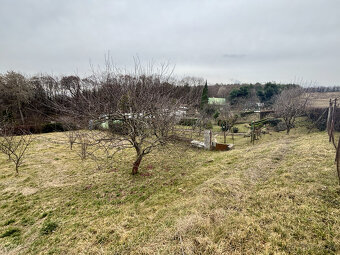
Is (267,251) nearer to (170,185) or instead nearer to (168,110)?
(170,185)

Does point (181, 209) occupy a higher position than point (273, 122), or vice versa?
point (273, 122)

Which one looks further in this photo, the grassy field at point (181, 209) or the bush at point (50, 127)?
the bush at point (50, 127)

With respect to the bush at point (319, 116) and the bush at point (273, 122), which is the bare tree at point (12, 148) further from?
the bush at point (273, 122)

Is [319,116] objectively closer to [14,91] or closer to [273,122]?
[273,122]

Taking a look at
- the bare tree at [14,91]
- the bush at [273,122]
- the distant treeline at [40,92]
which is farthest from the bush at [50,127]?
the bush at [273,122]

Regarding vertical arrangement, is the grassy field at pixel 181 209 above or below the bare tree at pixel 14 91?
below

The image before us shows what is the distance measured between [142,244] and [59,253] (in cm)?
133

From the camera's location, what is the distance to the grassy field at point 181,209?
2.06 meters

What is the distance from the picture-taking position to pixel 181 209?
294 cm

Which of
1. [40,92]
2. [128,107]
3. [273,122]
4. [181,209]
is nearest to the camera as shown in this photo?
[181,209]

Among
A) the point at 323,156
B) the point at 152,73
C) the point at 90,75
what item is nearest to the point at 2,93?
the point at 90,75

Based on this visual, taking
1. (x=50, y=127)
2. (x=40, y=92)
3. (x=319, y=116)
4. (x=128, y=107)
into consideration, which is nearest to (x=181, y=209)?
(x=128, y=107)

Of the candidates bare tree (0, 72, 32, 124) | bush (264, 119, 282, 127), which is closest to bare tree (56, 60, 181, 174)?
bush (264, 119, 282, 127)

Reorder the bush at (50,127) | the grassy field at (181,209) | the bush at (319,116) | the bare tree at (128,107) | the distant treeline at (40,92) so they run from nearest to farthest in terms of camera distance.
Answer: the grassy field at (181,209), the bare tree at (128,107), the distant treeline at (40,92), the bush at (319,116), the bush at (50,127)
